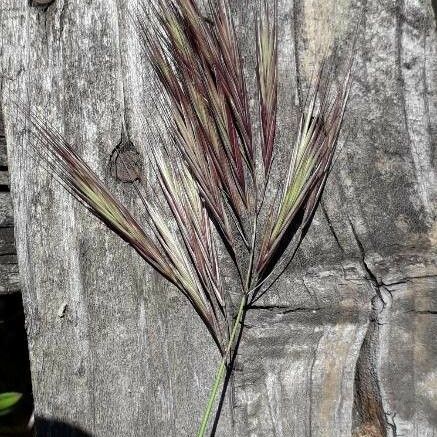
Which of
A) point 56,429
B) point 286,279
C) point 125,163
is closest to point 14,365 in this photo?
point 56,429

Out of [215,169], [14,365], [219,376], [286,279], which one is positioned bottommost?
[14,365]

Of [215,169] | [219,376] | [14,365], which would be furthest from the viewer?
[14,365]

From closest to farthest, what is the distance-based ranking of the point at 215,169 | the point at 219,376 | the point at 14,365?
1. the point at 219,376
2. the point at 215,169
3. the point at 14,365

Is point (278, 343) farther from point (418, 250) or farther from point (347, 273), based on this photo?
point (418, 250)

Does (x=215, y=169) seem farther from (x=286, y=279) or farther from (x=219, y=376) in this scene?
(x=219, y=376)

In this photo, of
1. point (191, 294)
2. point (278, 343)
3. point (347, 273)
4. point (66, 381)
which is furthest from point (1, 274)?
point (347, 273)

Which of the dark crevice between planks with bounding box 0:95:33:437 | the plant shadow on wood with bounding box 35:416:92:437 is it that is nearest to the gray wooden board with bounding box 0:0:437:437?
the plant shadow on wood with bounding box 35:416:92:437

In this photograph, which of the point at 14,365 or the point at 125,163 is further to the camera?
the point at 14,365

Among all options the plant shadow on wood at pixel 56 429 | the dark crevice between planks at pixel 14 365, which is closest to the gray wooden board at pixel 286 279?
the plant shadow on wood at pixel 56 429
